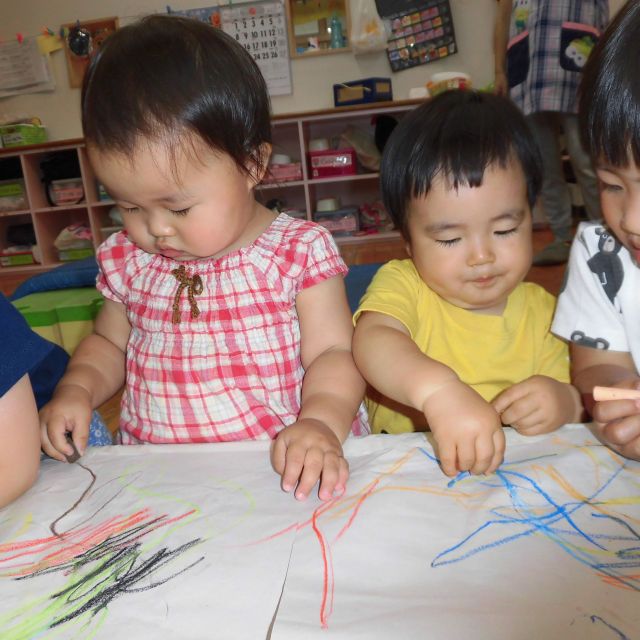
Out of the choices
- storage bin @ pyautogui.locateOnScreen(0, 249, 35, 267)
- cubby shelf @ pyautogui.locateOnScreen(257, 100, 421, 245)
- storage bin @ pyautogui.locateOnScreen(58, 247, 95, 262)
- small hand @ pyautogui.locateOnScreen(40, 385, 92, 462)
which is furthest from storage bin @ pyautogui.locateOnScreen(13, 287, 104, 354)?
storage bin @ pyautogui.locateOnScreen(0, 249, 35, 267)

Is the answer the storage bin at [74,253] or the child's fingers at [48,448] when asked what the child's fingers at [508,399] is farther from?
the storage bin at [74,253]

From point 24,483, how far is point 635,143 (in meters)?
0.48

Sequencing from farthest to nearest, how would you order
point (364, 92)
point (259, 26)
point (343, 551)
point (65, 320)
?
point (259, 26), point (364, 92), point (65, 320), point (343, 551)

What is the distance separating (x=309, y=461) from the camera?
0.42 metres

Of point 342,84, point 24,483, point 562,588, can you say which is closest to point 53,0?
point 342,84

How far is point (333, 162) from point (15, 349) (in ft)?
9.15

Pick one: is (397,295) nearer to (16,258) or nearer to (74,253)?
(74,253)

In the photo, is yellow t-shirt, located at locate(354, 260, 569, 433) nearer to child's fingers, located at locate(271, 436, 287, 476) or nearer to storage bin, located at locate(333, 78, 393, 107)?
child's fingers, located at locate(271, 436, 287, 476)

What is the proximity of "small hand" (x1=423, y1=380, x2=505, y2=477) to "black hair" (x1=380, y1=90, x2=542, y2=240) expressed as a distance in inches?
9.6

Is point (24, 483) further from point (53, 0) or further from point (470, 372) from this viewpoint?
point (53, 0)

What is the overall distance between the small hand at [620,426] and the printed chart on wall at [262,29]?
312 cm

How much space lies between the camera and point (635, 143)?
415 mm

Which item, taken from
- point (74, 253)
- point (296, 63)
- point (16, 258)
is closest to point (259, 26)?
point (296, 63)

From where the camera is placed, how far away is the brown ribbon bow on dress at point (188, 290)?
0.62m
